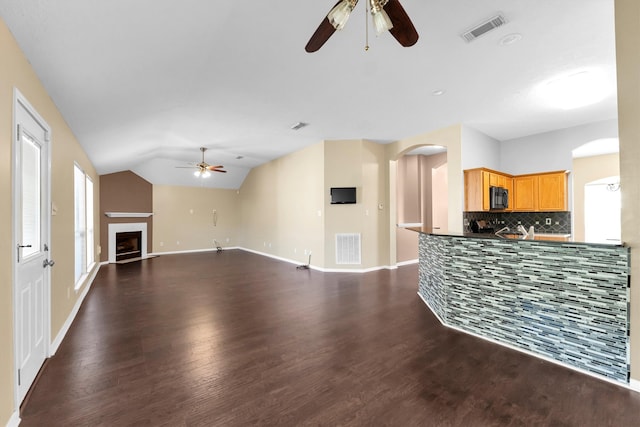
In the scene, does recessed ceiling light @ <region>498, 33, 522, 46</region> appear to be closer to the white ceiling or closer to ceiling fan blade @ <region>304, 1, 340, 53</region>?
the white ceiling

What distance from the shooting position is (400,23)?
1622 millimetres

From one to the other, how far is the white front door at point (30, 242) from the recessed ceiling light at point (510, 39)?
388 centimetres

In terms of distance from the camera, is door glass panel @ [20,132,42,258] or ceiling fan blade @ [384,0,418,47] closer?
ceiling fan blade @ [384,0,418,47]

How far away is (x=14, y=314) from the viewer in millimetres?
1731

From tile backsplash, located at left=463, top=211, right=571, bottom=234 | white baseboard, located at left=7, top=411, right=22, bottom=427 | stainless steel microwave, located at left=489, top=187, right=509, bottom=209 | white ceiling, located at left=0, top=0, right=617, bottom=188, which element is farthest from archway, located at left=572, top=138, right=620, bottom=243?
white baseboard, located at left=7, top=411, right=22, bottom=427

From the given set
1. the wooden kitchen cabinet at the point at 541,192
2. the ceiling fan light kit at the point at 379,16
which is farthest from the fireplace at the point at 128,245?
the wooden kitchen cabinet at the point at 541,192

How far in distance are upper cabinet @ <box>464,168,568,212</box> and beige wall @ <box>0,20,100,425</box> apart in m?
5.64

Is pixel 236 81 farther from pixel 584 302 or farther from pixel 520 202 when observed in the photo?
pixel 520 202

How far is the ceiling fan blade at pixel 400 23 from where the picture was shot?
1.52 meters

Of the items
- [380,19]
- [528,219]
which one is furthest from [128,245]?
[528,219]

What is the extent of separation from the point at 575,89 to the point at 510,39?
6.42ft

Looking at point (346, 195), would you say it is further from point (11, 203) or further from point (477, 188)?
point (11, 203)

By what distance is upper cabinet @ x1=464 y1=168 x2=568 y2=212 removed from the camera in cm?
486

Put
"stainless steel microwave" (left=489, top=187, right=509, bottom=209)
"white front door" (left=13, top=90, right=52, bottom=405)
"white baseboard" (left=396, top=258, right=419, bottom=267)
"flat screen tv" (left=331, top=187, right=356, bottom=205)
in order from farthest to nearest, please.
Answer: "white baseboard" (left=396, top=258, right=419, bottom=267) < "flat screen tv" (left=331, top=187, right=356, bottom=205) < "stainless steel microwave" (left=489, top=187, right=509, bottom=209) < "white front door" (left=13, top=90, right=52, bottom=405)
